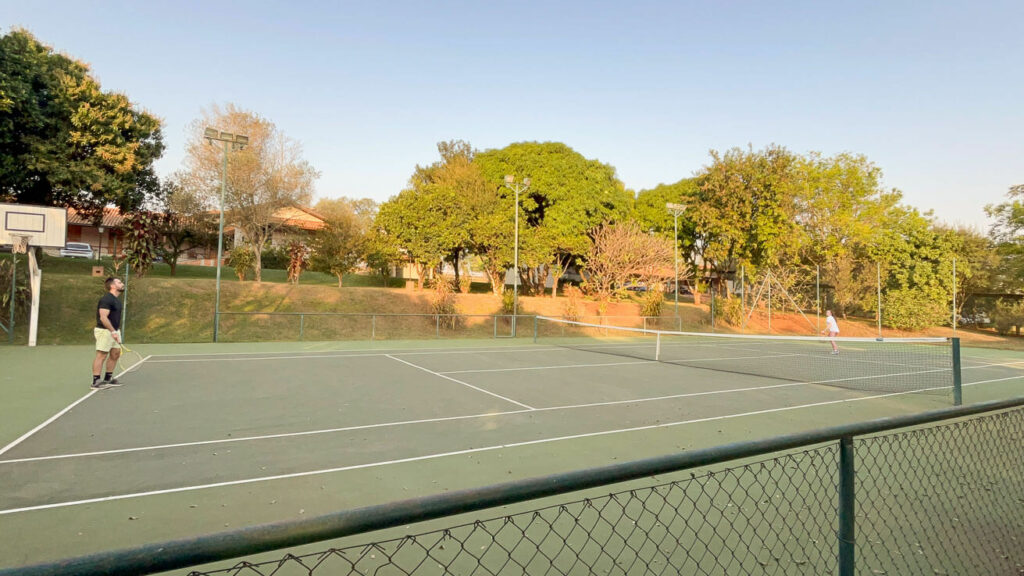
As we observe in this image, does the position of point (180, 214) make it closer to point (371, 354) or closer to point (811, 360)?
point (371, 354)

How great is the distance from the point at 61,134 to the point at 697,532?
100 feet

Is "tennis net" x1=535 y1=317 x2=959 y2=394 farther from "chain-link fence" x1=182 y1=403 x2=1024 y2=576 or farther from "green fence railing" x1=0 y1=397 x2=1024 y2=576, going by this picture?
"green fence railing" x1=0 y1=397 x2=1024 y2=576

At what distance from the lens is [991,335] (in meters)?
34.3

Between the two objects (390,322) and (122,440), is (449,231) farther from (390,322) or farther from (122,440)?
(122,440)

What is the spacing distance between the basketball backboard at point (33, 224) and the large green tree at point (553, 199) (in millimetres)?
21569

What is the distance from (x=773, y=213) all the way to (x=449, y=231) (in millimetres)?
19558

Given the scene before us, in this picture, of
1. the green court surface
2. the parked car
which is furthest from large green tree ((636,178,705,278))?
the parked car

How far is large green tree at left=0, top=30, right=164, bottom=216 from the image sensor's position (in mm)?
22562

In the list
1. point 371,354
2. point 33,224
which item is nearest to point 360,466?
point 371,354

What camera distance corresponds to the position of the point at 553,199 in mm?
36062

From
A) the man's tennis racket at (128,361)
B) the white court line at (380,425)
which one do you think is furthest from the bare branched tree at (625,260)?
the man's tennis racket at (128,361)

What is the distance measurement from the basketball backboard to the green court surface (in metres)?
4.67

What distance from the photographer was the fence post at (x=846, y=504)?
2.55 meters

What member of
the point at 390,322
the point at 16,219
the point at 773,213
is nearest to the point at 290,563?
the point at 16,219
